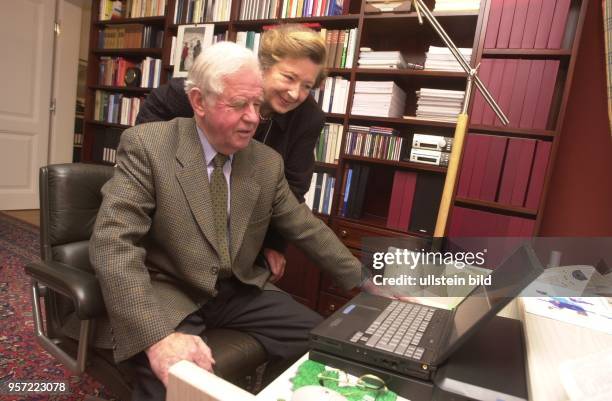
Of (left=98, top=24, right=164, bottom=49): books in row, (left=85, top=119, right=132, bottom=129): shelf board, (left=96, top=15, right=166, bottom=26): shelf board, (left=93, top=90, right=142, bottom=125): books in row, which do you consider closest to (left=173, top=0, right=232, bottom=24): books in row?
(left=96, top=15, right=166, bottom=26): shelf board

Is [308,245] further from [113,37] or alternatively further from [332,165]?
[113,37]

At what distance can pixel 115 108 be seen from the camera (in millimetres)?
3459

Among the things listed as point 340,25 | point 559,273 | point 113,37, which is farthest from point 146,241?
point 113,37

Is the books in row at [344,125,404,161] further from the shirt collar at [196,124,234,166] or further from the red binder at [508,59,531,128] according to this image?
the shirt collar at [196,124,234,166]

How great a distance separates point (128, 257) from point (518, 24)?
2044 millimetres

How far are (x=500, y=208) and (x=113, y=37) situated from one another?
339cm

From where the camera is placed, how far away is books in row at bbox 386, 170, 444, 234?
7.11ft

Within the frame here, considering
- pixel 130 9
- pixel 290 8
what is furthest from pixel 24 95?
pixel 290 8

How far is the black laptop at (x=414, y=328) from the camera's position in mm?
537

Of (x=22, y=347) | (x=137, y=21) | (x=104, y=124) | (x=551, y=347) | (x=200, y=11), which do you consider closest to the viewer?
(x=551, y=347)

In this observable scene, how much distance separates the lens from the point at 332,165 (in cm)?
244

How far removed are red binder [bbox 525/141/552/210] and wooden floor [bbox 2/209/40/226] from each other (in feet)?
12.8

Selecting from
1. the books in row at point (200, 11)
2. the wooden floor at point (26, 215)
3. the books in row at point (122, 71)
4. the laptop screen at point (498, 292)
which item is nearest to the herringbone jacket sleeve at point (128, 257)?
the laptop screen at point (498, 292)

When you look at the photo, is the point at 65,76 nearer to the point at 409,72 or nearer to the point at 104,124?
the point at 104,124
